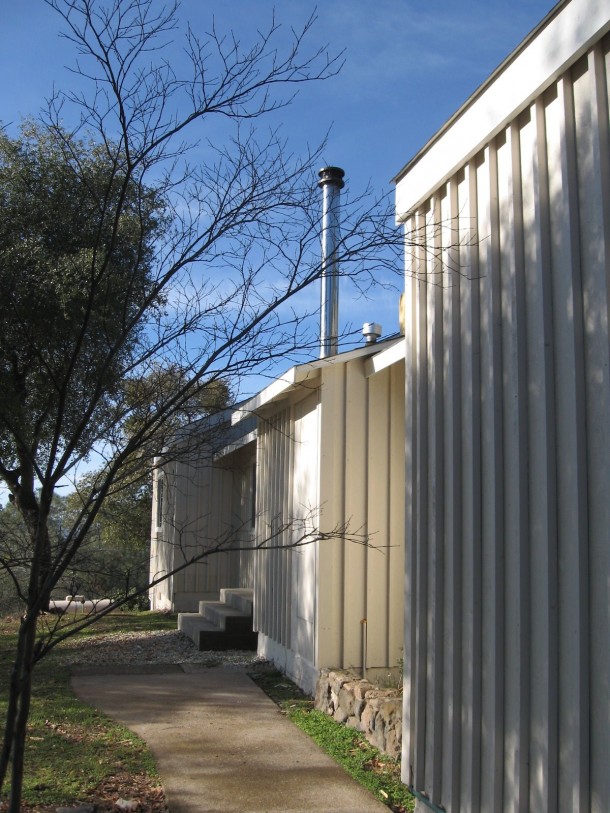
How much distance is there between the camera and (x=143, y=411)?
11.3 feet

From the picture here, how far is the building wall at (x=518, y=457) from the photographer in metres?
3.06

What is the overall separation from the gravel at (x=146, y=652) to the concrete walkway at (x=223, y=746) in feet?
2.83

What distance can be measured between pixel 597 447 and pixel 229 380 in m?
1.47

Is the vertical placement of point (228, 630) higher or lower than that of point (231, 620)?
lower

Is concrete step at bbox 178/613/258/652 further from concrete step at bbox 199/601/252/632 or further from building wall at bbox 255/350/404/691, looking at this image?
building wall at bbox 255/350/404/691

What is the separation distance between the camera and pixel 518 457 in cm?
349

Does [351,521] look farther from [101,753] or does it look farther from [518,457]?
[518,457]

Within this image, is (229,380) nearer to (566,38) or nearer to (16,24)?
(16,24)

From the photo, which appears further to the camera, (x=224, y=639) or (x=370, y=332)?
(x=224, y=639)

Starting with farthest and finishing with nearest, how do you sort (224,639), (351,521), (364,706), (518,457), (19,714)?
1. (224,639)
2. (351,521)
3. (364,706)
4. (518,457)
5. (19,714)

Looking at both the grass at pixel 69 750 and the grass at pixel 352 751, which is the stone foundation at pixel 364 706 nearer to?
the grass at pixel 352 751

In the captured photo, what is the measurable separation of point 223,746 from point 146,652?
15.8 ft

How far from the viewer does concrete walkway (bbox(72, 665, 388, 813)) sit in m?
4.62

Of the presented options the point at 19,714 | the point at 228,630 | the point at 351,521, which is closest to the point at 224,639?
the point at 228,630
